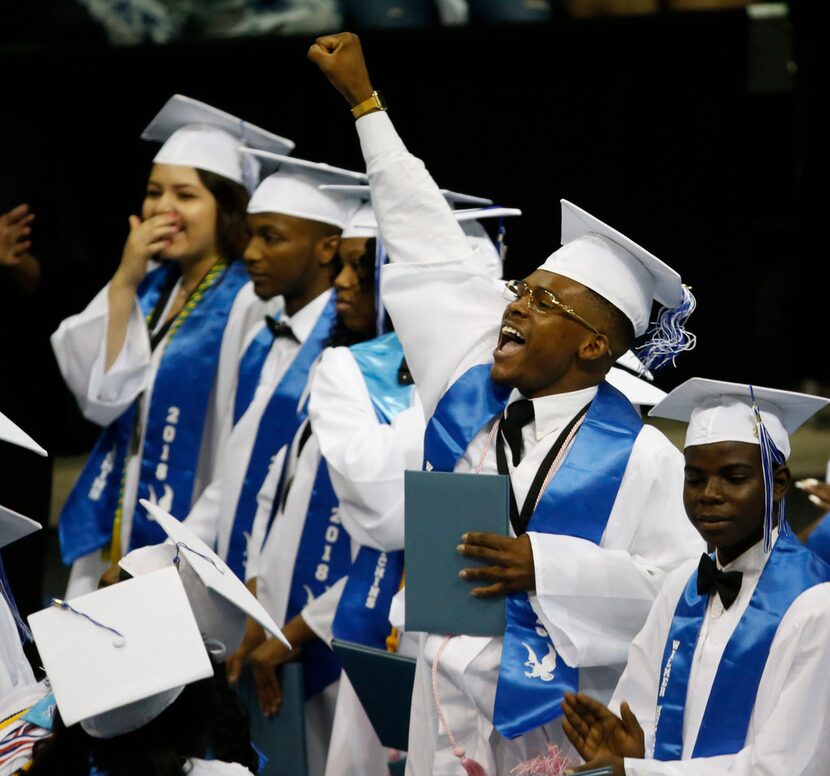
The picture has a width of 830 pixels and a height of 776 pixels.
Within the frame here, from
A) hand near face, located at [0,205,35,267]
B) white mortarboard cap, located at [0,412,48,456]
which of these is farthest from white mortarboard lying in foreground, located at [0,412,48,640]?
hand near face, located at [0,205,35,267]

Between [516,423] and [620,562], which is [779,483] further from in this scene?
[516,423]

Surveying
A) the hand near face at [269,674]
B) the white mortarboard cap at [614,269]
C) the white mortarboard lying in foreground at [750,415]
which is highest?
the white mortarboard cap at [614,269]

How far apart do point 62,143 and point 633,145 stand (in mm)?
2229

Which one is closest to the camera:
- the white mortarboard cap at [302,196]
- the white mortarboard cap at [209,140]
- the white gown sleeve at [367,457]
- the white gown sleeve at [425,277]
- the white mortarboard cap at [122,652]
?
the white mortarboard cap at [122,652]

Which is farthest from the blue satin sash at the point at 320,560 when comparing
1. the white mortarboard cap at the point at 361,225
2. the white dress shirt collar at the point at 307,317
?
the white mortarboard cap at the point at 361,225

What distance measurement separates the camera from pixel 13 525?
304 centimetres

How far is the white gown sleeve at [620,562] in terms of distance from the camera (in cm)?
→ 304

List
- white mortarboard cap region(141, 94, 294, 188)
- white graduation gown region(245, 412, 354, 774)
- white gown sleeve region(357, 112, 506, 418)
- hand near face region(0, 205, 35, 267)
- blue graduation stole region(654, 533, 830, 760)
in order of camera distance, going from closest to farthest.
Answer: blue graduation stole region(654, 533, 830, 760) → white gown sleeve region(357, 112, 506, 418) → white graduation gown region(245, 412, 354, 774) → white mortarboard cap region(141, 94, 294, 188) → hand near face region(0, 205, 35, 267)

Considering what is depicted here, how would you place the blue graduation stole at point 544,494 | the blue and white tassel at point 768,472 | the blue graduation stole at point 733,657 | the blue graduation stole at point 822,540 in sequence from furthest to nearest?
the blue graduation stole at point 822,540 → the blue graduation stole at point 544,494 → the blue and white tassel at point 768,472 → the blue graduation stole at point 733,657

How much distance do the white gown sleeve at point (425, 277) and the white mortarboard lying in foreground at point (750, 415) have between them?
20.5 inches

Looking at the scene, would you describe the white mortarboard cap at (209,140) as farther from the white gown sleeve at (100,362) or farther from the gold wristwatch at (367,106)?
the gold wristwatch at (367,106)

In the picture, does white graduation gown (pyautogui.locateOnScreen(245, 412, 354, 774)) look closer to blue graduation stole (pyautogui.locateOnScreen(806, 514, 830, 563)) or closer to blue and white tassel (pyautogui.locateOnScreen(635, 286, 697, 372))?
blue and white tassel (pyautogui.locateOnScreen(635, 286, 697, 372))

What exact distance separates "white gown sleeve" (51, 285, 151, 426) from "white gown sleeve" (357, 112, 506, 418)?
165 centimetres

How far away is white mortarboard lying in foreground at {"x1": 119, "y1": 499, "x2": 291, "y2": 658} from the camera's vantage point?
9.23 feet
